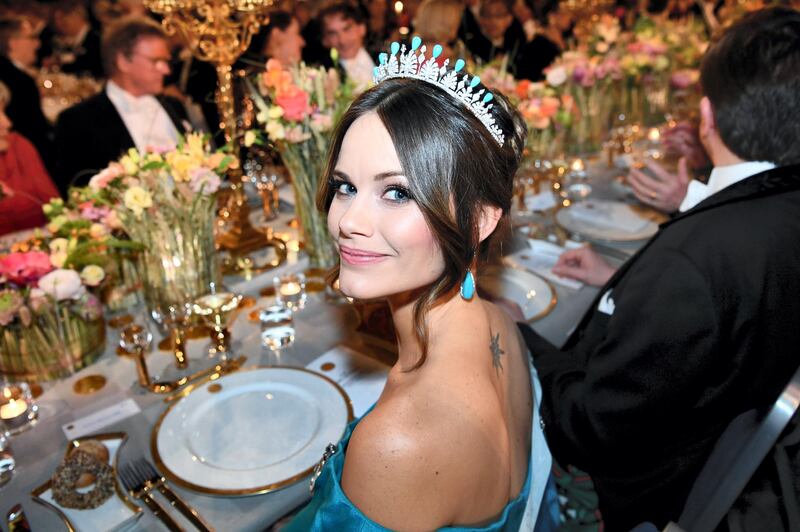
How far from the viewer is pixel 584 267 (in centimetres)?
221

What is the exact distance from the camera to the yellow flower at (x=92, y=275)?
1.74 metres

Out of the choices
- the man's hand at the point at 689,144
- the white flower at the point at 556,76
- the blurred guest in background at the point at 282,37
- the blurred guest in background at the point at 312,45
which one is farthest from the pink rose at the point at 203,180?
the blurred guest in background at the point at 312,45

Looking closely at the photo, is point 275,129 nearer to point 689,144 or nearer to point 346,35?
point 689,144

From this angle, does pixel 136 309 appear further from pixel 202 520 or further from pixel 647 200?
pixel 647 200

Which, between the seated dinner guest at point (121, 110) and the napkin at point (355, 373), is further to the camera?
the seated dinner guest at point (121, 110)

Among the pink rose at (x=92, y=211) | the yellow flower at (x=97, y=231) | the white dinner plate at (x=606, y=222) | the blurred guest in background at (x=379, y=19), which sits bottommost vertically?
the white dinner plate at (x=606, y=222)

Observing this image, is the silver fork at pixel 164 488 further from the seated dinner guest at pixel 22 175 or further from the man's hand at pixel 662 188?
the seated dinner guest at pixel 22 175

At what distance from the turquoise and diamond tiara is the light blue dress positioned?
64 centimetres

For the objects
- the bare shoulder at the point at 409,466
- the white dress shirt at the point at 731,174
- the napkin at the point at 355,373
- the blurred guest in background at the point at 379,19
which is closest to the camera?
the bare shoulder at the point at 409,466

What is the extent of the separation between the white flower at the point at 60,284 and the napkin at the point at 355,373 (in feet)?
2.25

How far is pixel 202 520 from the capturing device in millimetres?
1223

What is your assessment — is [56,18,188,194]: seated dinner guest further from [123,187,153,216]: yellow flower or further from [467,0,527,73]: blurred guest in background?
[467,0,527,73]: blurred guest in background

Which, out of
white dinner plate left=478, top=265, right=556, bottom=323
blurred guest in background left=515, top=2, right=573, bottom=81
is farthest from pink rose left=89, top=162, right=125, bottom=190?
blurred guest in background left=515, top=2, right=573, bottom=81

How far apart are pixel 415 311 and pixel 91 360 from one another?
1.16 metres
